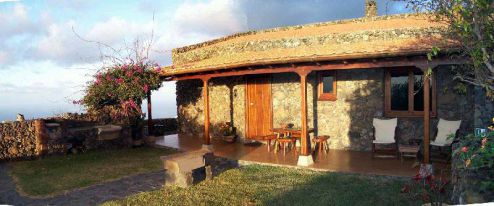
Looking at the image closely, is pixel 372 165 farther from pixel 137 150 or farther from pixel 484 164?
pixel 137 150

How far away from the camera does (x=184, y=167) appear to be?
7.59 meters

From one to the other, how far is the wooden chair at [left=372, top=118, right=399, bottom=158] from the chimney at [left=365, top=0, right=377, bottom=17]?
6.62m

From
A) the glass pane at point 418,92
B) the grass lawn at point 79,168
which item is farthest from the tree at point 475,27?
the grass lawn at point 79,168

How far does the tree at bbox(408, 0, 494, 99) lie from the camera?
5422 mm

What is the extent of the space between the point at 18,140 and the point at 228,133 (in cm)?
651

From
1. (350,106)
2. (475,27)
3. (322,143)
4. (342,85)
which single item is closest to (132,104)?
(322,143)

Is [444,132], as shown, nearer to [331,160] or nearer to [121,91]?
[331,160]

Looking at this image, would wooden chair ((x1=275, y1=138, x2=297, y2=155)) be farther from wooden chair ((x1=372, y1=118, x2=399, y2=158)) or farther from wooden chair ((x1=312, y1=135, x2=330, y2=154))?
wooden chair ((x1=372, y1=118, x2=399, y2=158))

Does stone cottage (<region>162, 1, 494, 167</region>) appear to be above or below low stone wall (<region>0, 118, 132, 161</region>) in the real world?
above

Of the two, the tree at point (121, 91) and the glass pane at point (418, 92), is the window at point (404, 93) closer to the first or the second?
the glass pane at point (418, 92)

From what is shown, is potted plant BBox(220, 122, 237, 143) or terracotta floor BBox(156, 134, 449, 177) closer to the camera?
terracotta floor BBox(156, 134, 449, 177)

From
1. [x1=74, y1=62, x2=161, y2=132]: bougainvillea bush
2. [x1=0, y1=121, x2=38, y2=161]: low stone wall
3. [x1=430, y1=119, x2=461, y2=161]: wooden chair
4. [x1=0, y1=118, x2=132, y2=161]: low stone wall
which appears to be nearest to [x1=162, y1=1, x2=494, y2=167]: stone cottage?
[x1=430, y1=119, x2=461, y2=161]: wooden chair

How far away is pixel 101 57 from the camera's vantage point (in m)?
14.4

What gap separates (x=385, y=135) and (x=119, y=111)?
28.9 feet
